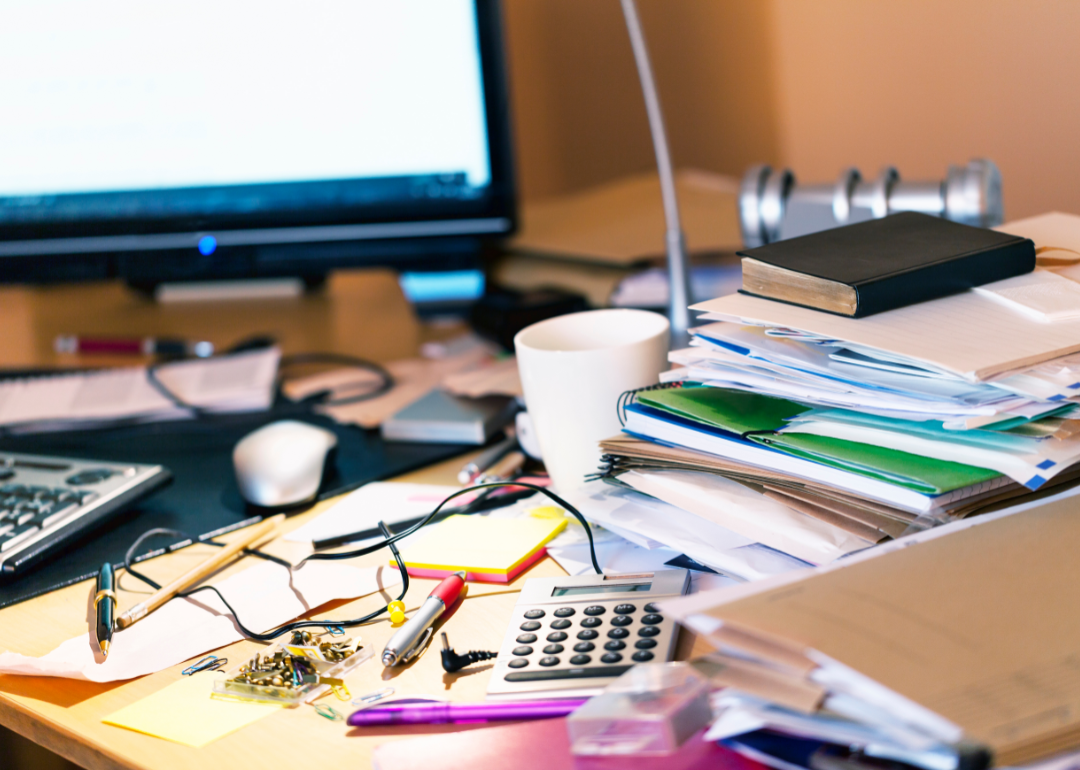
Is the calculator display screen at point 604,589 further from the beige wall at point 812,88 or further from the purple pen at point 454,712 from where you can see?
the beige wall at point 812,88

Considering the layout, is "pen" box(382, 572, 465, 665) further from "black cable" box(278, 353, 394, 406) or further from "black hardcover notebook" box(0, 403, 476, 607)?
"black cable" box(278, 353, 394, 406)

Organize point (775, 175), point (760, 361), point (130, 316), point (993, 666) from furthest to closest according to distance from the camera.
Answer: point (130, 316), point (775, 175), point (760, 361), point (993, 666)

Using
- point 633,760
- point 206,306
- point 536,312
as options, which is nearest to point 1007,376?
point 633,760

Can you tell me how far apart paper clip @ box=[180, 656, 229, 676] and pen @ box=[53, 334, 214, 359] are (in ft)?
1.96

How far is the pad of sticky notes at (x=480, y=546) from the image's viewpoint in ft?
1.79

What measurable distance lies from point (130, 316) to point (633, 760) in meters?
1.01

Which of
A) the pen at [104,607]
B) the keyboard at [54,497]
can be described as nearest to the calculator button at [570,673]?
the pen at [104,607]

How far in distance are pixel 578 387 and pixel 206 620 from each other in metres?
0.25

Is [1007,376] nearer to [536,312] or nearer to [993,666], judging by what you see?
[993,666]

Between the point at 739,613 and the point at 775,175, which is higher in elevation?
the point at 775,175

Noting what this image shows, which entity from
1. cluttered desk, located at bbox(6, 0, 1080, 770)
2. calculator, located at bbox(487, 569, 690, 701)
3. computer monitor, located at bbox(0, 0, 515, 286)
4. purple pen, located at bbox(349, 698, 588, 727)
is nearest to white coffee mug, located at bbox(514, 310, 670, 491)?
cluttered desk, located at bbox(6, 0, 1080, 770)

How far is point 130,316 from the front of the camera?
3.91 feet

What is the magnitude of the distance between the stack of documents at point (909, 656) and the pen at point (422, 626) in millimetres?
166

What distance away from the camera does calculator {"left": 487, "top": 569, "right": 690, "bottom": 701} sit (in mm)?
425
